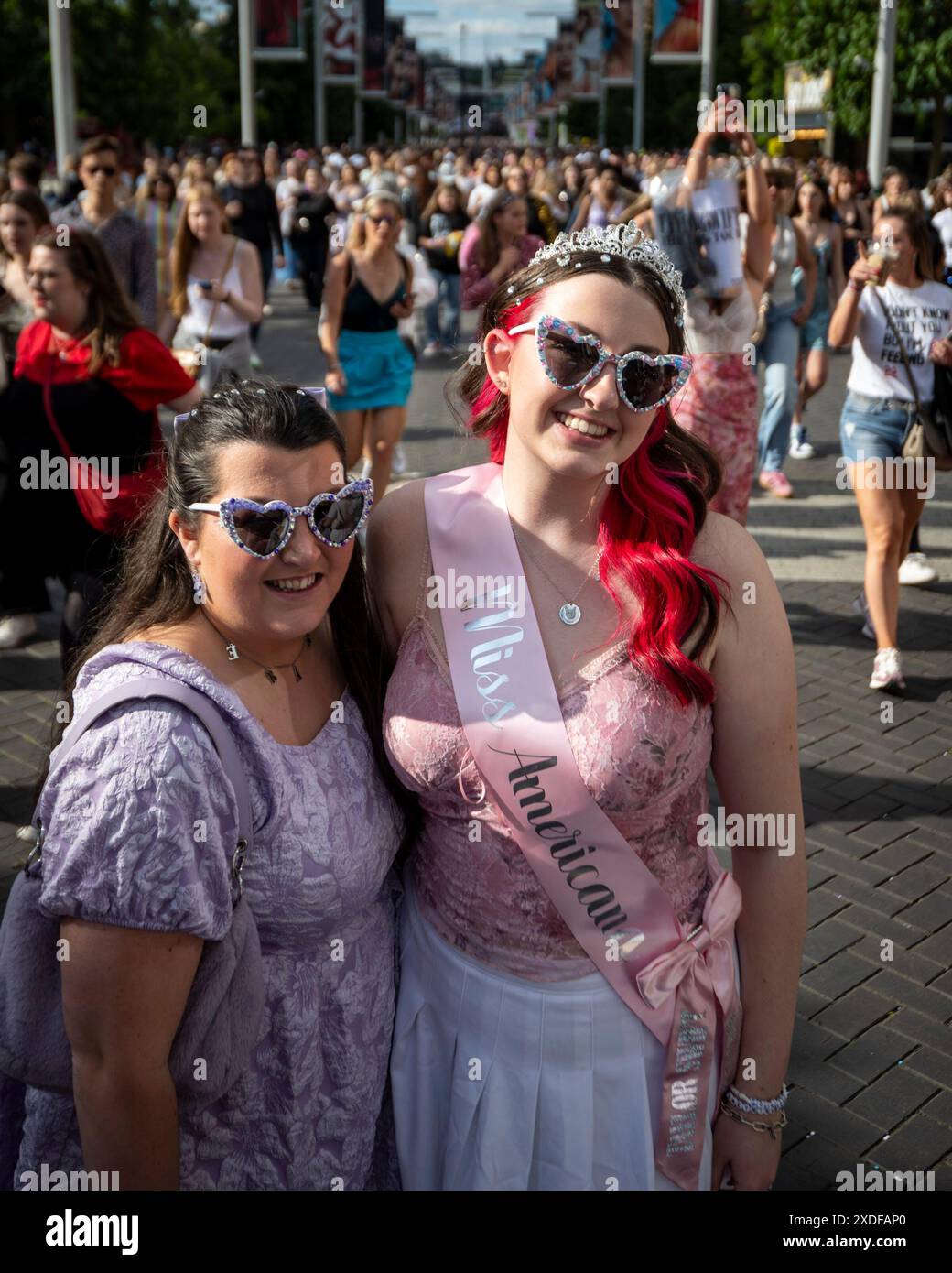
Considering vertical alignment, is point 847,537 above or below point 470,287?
below

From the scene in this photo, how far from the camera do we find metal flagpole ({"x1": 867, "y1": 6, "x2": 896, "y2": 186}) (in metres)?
19.8

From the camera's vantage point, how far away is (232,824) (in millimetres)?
1833

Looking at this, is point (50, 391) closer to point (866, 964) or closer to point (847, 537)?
point (866, 964)

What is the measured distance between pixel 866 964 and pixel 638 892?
207 centimetres

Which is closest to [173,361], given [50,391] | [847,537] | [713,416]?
[50,391]

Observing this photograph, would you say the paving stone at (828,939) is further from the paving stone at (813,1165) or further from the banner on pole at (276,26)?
the banner on pole at (276,26)

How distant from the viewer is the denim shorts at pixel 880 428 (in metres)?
6.18

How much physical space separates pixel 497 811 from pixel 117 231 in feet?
23.8

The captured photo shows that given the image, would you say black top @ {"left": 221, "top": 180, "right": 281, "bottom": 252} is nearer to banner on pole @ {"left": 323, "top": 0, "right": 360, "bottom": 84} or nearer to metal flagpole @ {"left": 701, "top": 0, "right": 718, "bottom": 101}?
metal flagpole @ {"left": 701, "top": 0, "right": 718, "bottom": 101}

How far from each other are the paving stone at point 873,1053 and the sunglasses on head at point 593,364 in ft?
7.04

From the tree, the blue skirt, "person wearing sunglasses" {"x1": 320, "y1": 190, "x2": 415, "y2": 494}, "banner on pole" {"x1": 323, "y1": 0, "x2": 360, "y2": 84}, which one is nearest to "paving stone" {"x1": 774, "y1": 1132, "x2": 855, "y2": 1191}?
"person wearing sunglasses" {"x1": 320, "y1": 190, "x2": 415, "y2": 494}

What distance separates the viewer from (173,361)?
468 centimetres

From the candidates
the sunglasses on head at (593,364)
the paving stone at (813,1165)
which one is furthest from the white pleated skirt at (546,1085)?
the paving stone at (813,1165)

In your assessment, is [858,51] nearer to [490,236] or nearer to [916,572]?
[490,236]
